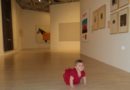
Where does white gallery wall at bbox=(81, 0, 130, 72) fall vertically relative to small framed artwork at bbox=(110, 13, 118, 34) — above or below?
below

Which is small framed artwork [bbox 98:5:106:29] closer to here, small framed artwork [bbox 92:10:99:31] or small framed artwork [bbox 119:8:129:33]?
small framed artwork [bbox 92:10:99:31]

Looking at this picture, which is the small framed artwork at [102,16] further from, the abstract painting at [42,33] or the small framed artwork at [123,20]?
the abstract painting at [42,33]

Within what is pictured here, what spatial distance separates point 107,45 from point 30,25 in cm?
1565

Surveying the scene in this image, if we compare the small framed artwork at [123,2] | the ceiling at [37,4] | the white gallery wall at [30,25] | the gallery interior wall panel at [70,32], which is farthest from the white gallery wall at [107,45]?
the white gallery wall at [30,25]

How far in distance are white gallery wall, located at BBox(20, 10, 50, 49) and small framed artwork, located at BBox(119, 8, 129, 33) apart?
1617 cm

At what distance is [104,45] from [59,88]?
155 inches

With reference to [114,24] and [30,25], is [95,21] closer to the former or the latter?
[114,24]

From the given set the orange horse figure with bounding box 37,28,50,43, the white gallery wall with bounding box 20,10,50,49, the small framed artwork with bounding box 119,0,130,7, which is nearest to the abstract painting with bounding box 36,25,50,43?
the orange horse figure with bounding box 37,28,50,43

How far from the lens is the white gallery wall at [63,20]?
667 inches

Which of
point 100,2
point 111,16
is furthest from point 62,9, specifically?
point 111,16

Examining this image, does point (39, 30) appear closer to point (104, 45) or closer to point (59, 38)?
point (59, 38)

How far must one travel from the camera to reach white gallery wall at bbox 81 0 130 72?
555cm

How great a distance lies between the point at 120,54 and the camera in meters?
5.87

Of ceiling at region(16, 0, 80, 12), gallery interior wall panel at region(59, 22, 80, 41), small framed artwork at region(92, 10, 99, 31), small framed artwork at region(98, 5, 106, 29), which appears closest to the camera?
small framed artwork at region(98, 5, 106, 29)
